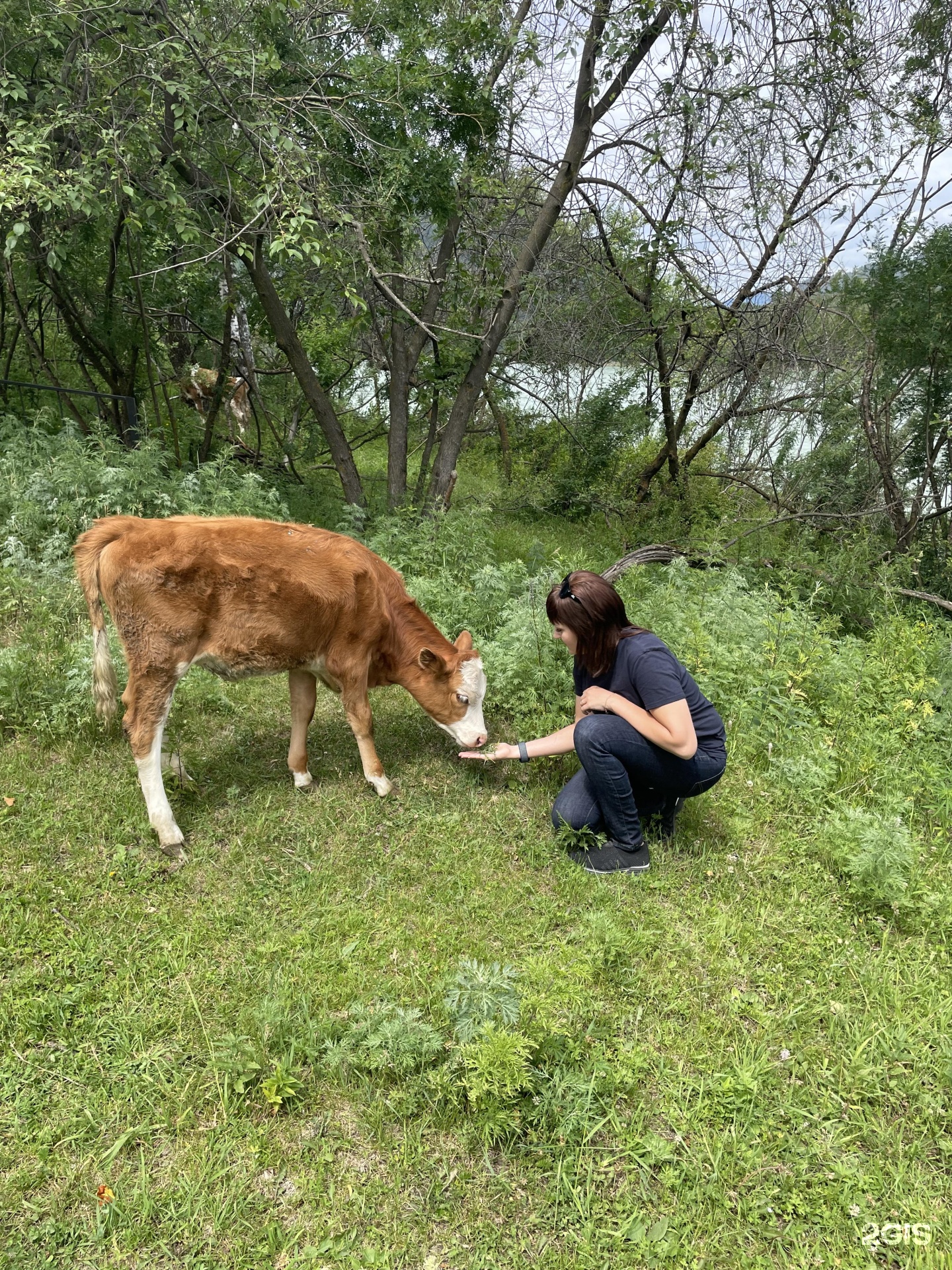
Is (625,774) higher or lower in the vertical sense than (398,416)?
lower

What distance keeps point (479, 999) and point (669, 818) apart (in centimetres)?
183

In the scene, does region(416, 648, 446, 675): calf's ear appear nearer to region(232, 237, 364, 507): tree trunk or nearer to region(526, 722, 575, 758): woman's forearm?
region(526, 722, 575, 758): woman's forearm

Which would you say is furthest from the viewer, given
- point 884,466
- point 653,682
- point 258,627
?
point 884,466

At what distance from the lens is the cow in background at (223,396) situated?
12.5 meters

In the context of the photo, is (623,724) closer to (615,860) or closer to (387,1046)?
(615,860)

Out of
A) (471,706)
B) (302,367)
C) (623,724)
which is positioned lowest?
(471,706)

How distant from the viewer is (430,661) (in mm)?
4625

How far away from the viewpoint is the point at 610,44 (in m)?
7.74

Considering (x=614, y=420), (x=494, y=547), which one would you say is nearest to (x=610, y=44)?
(x=494, y=547)

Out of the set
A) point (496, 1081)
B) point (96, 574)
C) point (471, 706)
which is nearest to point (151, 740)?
point (96, 574)

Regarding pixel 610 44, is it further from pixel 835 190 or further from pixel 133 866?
pixel 133 866

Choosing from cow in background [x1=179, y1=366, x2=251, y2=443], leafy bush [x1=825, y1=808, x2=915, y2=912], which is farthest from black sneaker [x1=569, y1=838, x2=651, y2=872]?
cow in background [x1=179, y1=366, x2=251, y2=443]

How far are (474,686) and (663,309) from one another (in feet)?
29.6

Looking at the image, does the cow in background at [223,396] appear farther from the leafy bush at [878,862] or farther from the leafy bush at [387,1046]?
the leafy bush at [878,862]
